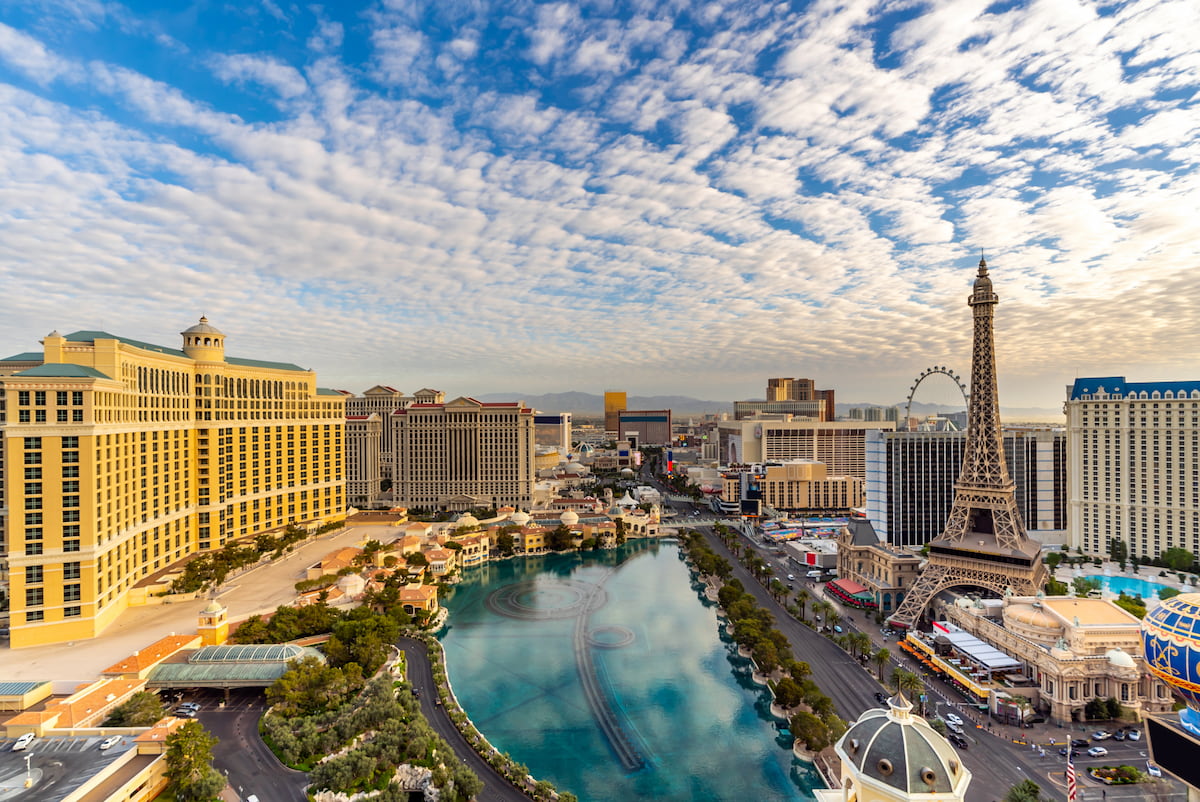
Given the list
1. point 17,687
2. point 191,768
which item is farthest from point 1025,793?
point 17,687

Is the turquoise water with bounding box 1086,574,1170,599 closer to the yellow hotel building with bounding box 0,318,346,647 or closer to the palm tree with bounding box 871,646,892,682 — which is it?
the palm tree with bounding box 871,646,892,682

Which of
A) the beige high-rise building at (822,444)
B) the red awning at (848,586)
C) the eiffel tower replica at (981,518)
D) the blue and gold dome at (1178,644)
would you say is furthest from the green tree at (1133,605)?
the beige high-rise building at (822,444)

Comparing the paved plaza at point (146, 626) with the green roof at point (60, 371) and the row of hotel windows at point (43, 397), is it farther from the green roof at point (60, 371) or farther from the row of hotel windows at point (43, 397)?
the green roof at point (60, 371)

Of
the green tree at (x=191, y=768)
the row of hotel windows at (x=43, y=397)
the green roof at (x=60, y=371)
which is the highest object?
the green roof at (x=60, y=371)

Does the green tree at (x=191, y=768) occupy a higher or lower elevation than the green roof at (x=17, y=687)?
lower

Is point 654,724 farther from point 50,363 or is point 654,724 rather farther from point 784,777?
point 50,363

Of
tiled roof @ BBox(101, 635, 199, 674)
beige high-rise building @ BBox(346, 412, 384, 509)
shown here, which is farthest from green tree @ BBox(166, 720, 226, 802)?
beige high-rise building @ BBox(346, 412, 384, 509)

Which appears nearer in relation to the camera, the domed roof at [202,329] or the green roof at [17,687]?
the green roof at [17,687]
